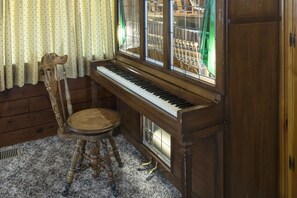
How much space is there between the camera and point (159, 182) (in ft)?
8.29

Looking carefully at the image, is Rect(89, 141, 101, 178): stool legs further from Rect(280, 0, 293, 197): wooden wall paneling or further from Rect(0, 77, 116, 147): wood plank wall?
Rect(280, 0, 293, 197): wooden wall paneling

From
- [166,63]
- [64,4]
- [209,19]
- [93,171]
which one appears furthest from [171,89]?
[64,4]

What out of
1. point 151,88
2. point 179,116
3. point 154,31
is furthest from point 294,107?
point 154,31

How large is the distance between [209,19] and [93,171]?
1.54 metres

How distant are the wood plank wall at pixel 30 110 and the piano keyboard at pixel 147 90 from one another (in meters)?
0.63

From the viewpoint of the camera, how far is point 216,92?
177 cm

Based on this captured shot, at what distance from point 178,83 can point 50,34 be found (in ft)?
5.41

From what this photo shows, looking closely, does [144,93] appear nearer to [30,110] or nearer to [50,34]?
[50,34]

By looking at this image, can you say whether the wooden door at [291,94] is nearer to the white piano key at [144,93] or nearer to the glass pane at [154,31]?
the white piano key at [144,93]

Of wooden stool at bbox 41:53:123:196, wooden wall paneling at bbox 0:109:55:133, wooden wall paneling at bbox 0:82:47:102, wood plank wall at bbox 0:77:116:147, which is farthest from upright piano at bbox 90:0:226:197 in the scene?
wooden wall paneling at bbox 0:109:55:133

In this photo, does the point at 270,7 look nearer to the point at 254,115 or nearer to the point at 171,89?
the point at 254,115

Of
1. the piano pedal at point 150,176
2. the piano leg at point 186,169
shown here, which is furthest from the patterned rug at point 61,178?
the piano leg at point 186,169

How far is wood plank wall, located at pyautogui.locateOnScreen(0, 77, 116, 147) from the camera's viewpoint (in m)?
3.15

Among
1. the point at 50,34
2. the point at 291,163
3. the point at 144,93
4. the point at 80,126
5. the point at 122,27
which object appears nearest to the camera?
the point at 291,163
